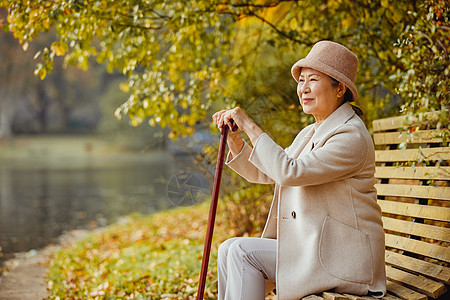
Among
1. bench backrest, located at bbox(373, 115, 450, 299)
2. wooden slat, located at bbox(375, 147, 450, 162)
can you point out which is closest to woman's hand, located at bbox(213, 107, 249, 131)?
bench backrest, located at bbox(373, 115, 450, 299)

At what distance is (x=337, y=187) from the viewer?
2.56 meters

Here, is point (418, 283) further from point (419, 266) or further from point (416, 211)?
point (416, 211)

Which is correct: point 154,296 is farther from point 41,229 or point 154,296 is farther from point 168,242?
point 41,229

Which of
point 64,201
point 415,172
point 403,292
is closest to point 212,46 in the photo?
point 415,172

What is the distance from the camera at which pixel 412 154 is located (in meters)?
3.30

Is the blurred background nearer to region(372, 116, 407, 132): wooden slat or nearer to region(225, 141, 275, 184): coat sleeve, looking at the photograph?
region(372, 116, 407, 132): wooden slat

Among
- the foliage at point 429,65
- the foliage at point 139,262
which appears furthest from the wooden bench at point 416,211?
the foliage at point 139,262

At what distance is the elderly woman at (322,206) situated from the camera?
249 cm

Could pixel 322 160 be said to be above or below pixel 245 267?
above

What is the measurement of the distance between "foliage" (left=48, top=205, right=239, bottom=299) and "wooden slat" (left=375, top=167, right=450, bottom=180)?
5.35 ft

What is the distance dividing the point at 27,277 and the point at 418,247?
4.10 metres

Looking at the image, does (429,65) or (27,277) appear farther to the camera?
(27,277)

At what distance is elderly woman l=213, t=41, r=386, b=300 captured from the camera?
2.49 meters

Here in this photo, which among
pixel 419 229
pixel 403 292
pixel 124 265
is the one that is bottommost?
pixel 124 265
